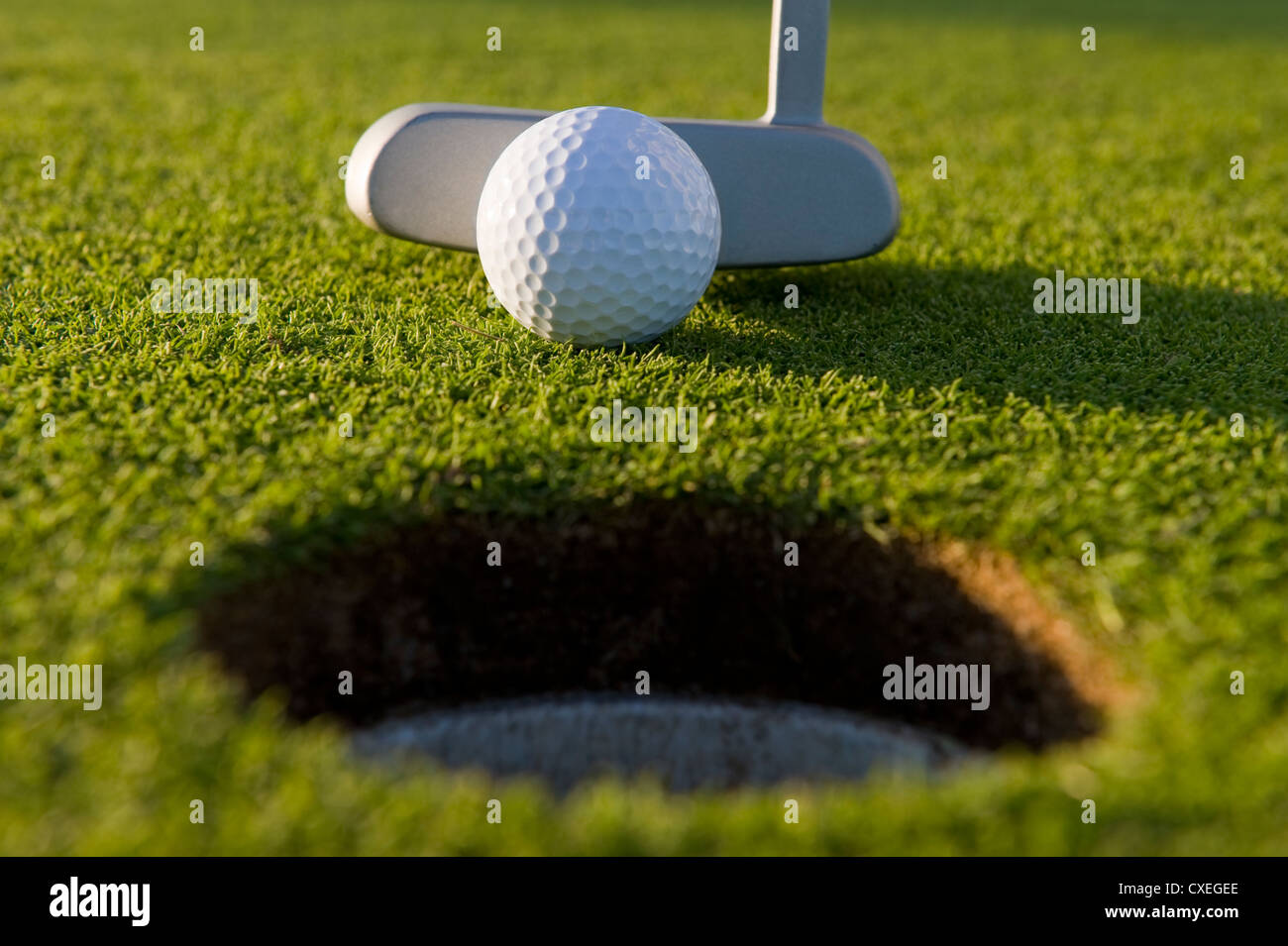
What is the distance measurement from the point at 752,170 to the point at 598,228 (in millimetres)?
809

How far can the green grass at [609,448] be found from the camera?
1.76m

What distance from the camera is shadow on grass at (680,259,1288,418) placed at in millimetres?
3131

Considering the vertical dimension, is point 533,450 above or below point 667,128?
below

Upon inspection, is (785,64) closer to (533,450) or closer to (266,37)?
(533,450)
